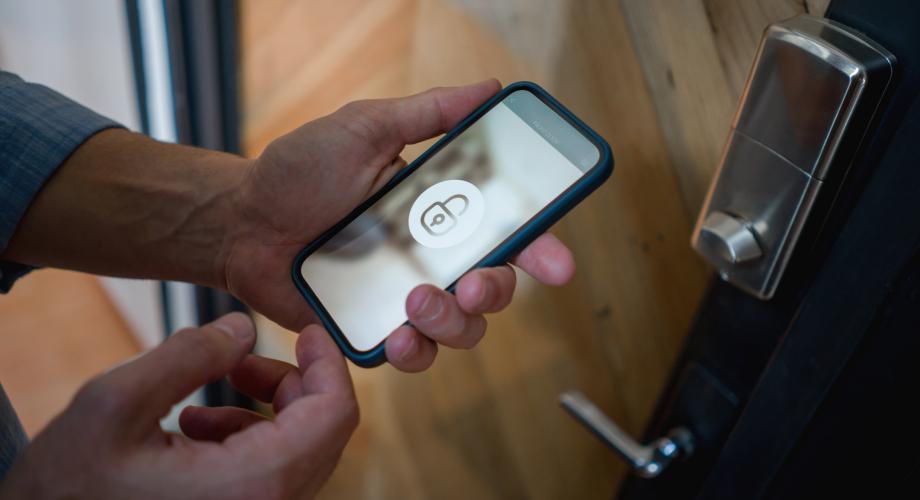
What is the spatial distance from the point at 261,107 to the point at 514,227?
22.9 inches

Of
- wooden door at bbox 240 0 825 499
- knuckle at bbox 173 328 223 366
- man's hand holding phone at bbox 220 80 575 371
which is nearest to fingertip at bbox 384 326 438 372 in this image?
man's hand holding phone at bbox 220 80 575 371

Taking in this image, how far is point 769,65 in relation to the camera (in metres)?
0.35

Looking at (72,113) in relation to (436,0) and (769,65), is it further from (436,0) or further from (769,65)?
(769,65)

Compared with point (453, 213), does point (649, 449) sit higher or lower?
lower

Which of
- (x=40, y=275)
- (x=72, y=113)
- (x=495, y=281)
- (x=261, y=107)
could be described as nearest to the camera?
(x=495, y=281)

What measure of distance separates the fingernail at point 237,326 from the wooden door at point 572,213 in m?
0.32

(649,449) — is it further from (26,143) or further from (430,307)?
(26,143)

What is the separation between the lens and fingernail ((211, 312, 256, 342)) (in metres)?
0.38

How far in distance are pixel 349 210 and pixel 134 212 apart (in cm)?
18

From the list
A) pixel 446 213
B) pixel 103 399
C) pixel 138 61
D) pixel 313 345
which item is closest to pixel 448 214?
pixel 446 213

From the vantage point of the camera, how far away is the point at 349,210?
1.70 ft

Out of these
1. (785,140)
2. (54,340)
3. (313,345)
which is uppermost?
(785,140)

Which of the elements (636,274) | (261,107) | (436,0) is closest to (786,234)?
(636,274)

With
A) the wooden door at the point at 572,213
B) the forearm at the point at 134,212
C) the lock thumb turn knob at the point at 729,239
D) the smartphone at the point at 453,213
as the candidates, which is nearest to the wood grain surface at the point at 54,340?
the wooden door at the point at 572,213
